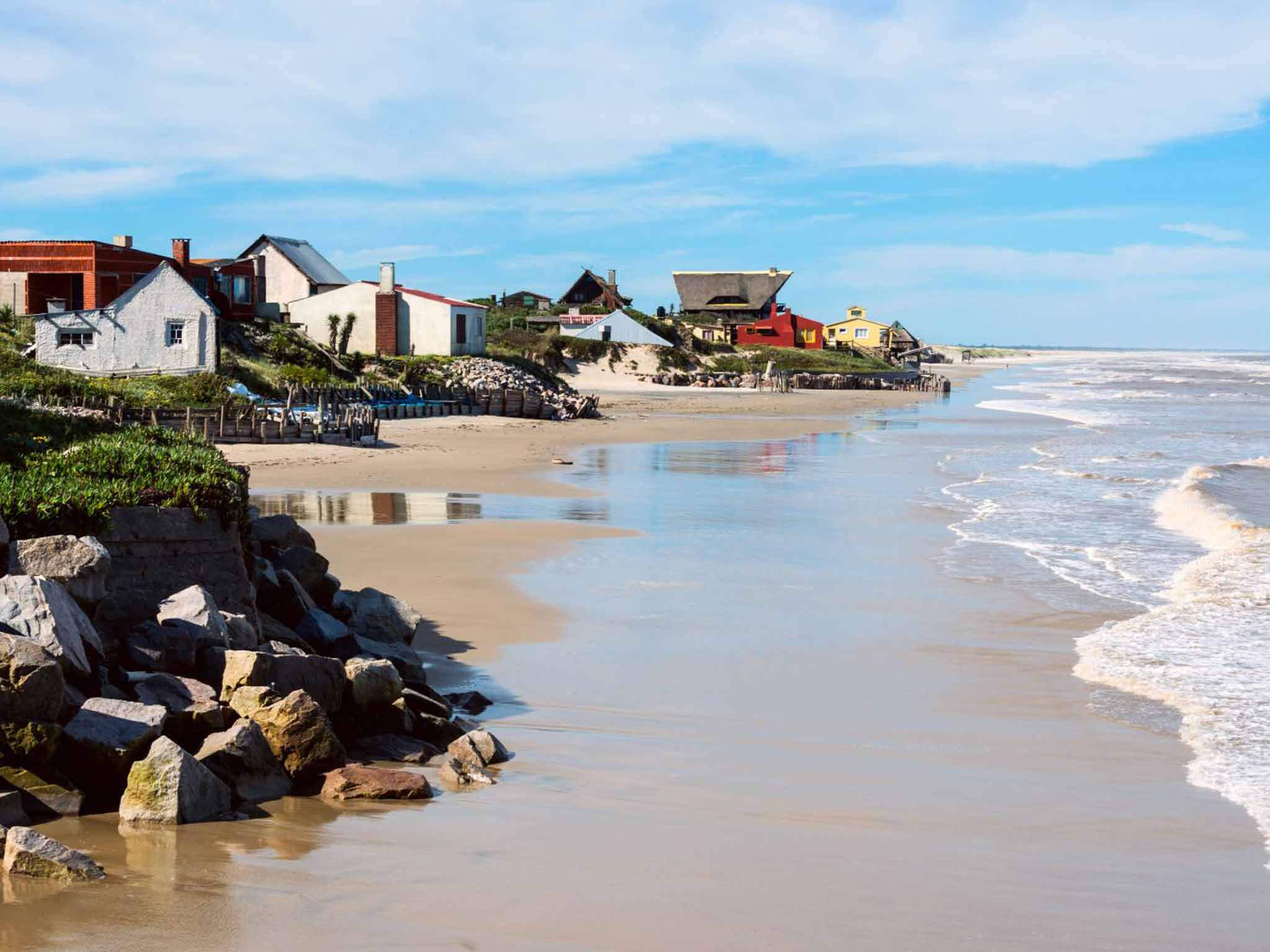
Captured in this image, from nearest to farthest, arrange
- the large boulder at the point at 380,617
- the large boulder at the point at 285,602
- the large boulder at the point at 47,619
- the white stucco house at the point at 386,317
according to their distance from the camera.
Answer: the large boulder at the point at 47,619 < the large boulder at the point at 285,602 < the large boulder at the point at 380,617 < the white stucco house at the point at 386,317

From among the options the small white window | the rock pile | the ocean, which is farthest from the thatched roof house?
the small white window

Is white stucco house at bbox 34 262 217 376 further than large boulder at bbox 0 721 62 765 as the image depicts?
Yes

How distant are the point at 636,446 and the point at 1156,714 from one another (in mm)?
27695

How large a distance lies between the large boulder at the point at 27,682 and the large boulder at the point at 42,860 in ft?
3.11

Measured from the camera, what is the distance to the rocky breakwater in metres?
6.91

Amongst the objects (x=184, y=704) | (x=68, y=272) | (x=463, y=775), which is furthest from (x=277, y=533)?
(x=68, y=272)

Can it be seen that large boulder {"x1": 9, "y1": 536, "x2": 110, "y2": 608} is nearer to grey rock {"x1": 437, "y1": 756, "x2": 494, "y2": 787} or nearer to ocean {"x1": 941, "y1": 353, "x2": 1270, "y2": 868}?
grey rock {"x1": 437, "y1": 756, "x2": 494, "y2": 787}

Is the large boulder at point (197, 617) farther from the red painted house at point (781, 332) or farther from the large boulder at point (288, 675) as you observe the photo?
the red painted house at point (781, 332)

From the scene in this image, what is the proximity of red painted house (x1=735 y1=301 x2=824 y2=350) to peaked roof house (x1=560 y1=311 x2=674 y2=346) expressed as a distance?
2080cm

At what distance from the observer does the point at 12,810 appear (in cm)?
662

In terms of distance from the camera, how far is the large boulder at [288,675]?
8.25 m

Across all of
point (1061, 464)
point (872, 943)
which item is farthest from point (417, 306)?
point (872, 943)

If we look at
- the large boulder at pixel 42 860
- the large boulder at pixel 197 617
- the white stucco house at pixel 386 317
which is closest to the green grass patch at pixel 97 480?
the large boulder at pixel 197 617

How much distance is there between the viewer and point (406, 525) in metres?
19.8
